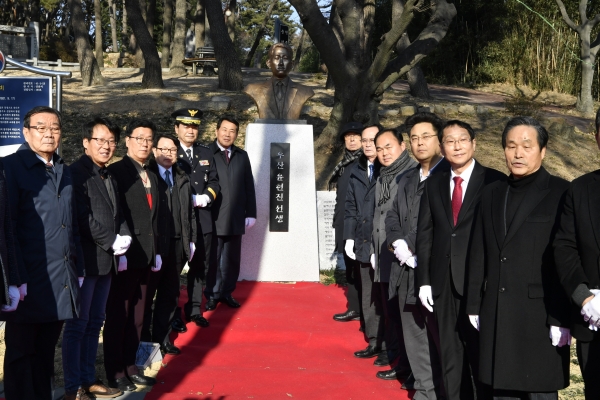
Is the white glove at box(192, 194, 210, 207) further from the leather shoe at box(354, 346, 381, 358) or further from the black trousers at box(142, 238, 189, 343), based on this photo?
the leather shoe at box(354, 346, 381, 358)

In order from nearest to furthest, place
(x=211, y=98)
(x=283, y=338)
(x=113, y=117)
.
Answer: (x=283, y=338) → (x=113, y=117) → (x=211, y=98)

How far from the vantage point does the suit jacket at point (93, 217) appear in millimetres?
4168

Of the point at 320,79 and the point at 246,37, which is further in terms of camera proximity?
the point at 246,37

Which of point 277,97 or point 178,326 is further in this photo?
point 277,97

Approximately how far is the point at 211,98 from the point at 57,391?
10731 millimetres

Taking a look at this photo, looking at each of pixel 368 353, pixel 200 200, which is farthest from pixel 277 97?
pixel 368 353

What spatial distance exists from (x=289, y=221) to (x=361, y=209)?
2.38m

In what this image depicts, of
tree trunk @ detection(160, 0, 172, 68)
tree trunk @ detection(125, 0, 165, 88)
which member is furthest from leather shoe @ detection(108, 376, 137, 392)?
tree trunk @ detection(160, 0, 172, 68)

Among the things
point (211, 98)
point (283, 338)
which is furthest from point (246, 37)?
point (283, 338)

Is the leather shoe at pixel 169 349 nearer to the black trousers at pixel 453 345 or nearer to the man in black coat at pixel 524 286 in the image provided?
the black trousers at pixel 453 345

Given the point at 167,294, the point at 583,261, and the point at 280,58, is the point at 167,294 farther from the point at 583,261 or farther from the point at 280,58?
the point at 280,58

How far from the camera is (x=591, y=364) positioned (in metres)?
3.14

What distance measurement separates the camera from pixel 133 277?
473 centimetres

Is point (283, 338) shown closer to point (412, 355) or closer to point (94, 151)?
point (412, 355)
